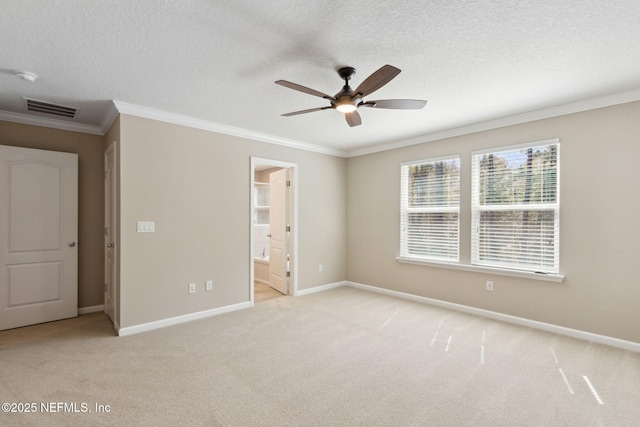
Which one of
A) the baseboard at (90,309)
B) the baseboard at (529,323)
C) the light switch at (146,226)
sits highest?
the light switch at (146,226)

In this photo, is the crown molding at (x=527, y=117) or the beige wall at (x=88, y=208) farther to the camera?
the beige wall at (x=88, y=208)

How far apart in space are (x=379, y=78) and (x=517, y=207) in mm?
2750

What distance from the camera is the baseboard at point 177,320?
11.3 ft

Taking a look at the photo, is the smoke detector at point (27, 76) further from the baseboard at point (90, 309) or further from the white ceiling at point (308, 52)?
the baseboard at point (90, 309)

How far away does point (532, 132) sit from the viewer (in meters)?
3.68

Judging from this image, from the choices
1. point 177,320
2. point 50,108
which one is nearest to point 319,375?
point 177,320

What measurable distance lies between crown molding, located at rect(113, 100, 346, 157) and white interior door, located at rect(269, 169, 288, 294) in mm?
556

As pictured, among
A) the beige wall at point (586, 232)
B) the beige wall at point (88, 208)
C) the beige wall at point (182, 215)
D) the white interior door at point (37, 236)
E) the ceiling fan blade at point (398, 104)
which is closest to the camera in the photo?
the ceiling fan blade at point (398, 104)

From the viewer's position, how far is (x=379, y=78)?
2125 mm

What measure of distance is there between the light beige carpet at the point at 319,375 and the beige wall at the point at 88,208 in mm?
627

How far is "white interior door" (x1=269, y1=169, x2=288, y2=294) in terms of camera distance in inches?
206

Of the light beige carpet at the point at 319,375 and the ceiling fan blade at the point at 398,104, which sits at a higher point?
the ceiling fan blade at the point at 398,104

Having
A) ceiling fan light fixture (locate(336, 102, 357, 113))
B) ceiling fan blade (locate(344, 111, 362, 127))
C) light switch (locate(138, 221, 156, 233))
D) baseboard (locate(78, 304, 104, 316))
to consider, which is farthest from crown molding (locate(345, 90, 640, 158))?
baseboard (locate(78, 304, 104, 316))

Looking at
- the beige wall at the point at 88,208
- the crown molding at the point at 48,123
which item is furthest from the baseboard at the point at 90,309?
the crown molding at the point at 48,123
